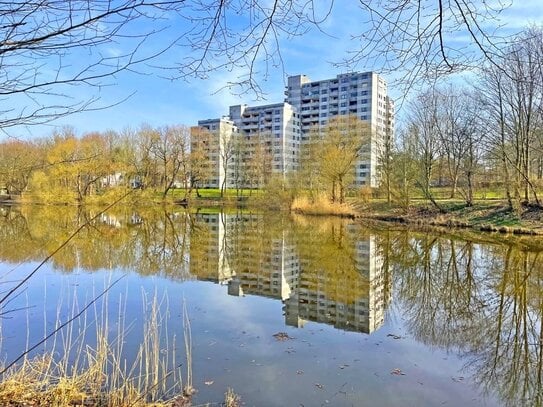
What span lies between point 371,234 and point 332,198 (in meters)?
13.0

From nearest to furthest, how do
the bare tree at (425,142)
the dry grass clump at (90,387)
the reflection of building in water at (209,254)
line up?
1. the dry grass clump at (90,387)
2. the reflection of building in water at (209,254)
3. the bare tree at (425,142)

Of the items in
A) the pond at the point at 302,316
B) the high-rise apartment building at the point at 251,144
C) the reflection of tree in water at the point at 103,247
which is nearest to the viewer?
the pond at the point at 302,316

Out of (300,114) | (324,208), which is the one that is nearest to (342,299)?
(324,208)

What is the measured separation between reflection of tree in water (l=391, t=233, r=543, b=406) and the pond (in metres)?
0.03

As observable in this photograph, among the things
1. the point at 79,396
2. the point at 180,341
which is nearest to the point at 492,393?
the point at 180,341

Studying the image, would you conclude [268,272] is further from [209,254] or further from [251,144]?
[251,144]

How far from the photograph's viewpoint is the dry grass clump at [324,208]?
32.5 metres

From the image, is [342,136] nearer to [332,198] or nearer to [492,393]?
[332,198]

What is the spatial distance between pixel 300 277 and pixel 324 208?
21093 mm

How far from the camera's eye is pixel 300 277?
12.1 meters

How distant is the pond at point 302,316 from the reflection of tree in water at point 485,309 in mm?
34

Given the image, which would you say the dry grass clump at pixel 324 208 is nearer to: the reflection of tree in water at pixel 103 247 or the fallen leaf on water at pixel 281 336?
the reflection of tree in water at pixel 103 247

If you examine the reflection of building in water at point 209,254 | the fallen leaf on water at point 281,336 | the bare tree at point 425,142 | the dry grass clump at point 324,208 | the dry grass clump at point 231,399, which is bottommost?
the fallen leaf on water at point 281,336

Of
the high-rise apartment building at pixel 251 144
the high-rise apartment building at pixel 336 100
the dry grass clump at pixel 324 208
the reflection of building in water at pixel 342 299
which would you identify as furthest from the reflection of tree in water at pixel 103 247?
the high-rise apartment building at pixel 336 100
